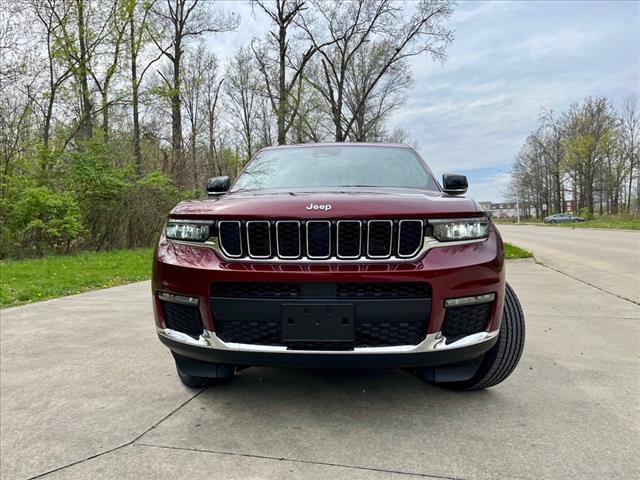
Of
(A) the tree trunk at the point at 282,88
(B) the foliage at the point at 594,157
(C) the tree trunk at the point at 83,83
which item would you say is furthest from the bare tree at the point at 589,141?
(C) the tree trunk at the point at 83,83

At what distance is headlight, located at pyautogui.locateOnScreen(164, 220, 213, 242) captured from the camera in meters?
2.21

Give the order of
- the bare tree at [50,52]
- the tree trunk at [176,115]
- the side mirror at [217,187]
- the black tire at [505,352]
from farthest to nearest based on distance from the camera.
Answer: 1. the tree trunk at [176,115]
2. the bare tree at [50,52]
3. the side mirror at [217,187]
4. the black tire at [505,352]

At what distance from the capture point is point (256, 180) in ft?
10.7

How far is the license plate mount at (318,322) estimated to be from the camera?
2.00 meters

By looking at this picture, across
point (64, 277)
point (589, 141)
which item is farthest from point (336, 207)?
point (589, 141)

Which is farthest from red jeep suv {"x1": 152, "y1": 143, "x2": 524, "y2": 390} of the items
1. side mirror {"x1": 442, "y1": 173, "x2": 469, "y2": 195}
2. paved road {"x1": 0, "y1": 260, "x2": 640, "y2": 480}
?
side mirror {"x1": 442, "y1": 173, "x2": 469, "y2": 195}

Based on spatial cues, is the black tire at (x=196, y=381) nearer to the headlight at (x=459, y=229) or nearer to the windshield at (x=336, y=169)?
the windshield at (x=336, y=169)

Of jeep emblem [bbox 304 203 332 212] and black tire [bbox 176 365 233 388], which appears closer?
jeep emblem [bbox 304 203 332 212]

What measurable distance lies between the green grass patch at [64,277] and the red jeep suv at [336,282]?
5064 millimetres

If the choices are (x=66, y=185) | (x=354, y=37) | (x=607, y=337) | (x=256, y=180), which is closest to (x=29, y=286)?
(x=256, y=180)

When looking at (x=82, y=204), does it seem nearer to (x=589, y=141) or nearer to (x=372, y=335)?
(x=372, y=335)

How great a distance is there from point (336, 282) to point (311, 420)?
82 cm

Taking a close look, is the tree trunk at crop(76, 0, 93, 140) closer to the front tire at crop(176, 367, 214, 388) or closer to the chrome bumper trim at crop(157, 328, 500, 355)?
the front tire at crop(176, 367, 214, 388)

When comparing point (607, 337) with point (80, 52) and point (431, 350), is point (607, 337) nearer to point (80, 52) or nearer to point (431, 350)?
point (431, 350)
